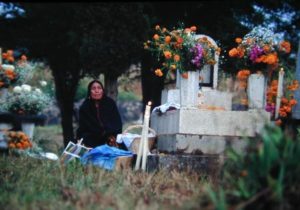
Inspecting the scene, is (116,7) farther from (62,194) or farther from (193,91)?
(62,194)

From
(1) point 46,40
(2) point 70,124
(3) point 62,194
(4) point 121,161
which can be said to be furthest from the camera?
(2) point 70,124

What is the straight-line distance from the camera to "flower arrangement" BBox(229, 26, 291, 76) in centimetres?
809

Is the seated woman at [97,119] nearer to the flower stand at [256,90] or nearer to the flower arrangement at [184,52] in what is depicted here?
the flower arrangement at [184,52]

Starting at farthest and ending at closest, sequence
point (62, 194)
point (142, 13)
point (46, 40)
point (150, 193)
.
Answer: point (46, 40), point (142, 13), point (150, 193), point (62, 194)

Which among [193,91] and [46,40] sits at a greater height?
[46,40]

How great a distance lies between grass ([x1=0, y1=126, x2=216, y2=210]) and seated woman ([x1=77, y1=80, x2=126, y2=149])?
215 cm

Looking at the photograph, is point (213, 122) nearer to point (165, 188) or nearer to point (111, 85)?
point (165, 188)

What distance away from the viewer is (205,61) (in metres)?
8.62

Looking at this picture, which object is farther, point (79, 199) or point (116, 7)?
point (116, 7)

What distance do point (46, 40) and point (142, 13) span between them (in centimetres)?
369

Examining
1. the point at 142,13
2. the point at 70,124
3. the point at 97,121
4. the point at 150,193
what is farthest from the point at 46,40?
the point at 150,193

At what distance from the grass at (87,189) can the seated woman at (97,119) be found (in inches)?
84.5

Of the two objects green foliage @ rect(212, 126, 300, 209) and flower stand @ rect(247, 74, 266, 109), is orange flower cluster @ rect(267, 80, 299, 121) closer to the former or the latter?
flower stand @ rect(247, 74, 266, 109)

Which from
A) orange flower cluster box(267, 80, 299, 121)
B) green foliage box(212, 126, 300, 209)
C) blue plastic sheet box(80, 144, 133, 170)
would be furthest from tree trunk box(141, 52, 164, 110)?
green foliage box(212, 126, 300, 209)
